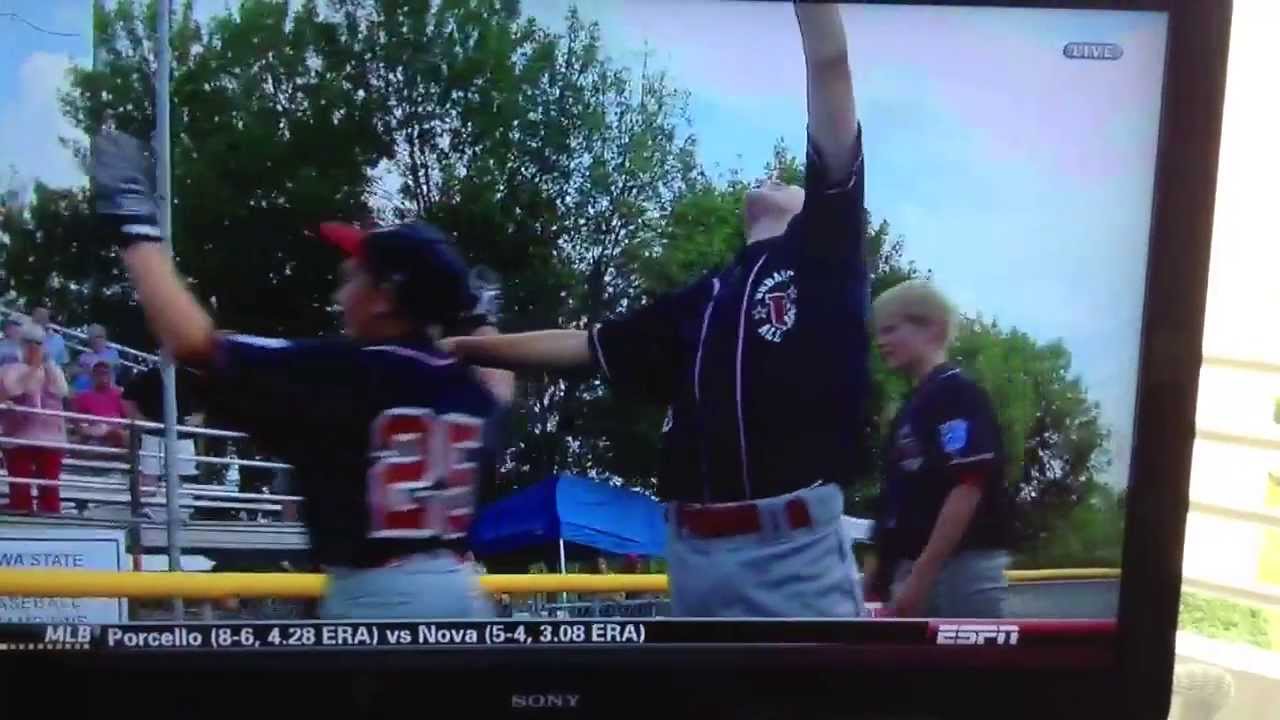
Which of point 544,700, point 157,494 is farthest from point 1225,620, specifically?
point 157,494

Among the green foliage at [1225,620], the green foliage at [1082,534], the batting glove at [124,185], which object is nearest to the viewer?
the batting glove at [124,185]

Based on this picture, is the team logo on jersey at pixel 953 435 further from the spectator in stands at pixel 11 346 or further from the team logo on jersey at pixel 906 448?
the spectator in stands at pixel 11 346

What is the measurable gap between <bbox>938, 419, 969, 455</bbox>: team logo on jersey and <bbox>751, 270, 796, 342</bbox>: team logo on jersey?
0.18m

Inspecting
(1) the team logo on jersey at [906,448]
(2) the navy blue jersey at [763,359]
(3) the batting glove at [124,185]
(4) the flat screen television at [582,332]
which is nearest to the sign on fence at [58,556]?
(4) the flat screen television at [582,332]

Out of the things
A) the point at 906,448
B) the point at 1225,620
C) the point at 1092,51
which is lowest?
the point at 1225,620

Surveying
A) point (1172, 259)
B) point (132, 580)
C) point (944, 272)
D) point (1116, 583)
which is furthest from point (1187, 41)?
point (132, 580)

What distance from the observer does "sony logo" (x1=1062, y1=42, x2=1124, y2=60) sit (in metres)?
1.15

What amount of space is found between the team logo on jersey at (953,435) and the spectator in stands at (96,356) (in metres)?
0.78

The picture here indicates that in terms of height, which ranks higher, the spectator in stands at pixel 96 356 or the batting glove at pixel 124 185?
the batting glove at pixel 124 185

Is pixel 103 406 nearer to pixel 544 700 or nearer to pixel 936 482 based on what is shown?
pixel 544 700

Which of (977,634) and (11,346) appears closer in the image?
(11,346)

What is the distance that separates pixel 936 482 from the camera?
1.18 meters

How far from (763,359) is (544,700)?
0.40 m

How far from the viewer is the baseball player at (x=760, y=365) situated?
114cm
